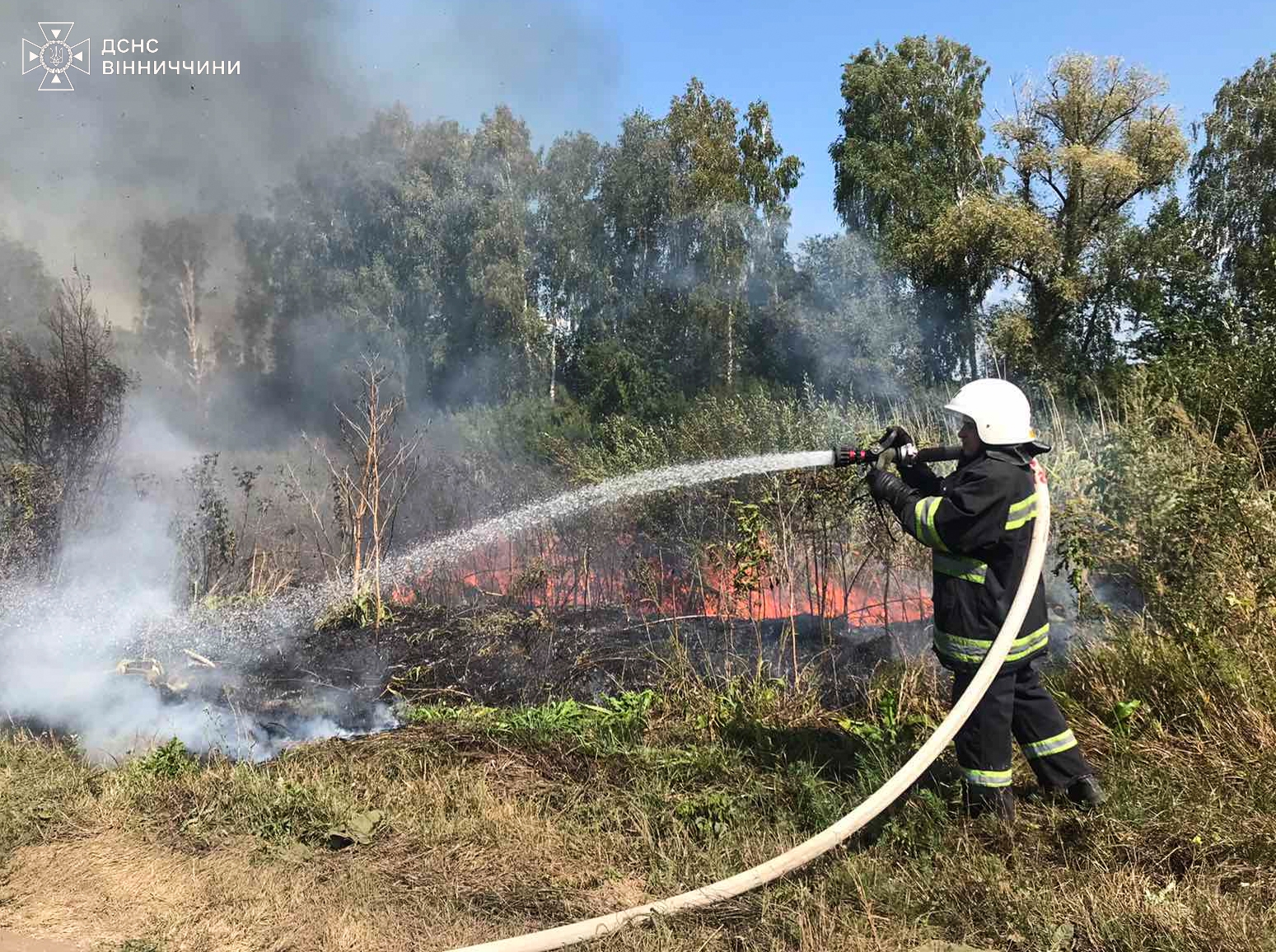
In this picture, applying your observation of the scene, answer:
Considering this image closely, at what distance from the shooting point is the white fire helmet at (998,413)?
3201mm

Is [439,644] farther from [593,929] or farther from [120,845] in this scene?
[593,929]

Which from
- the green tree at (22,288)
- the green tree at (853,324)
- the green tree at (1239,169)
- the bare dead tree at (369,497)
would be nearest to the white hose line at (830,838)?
the bare dead tree at (369,497)

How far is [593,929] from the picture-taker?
2.78 metres

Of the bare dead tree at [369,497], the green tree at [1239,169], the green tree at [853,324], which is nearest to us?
the bare dead tree at [369,497]

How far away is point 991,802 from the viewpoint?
10.3 ft

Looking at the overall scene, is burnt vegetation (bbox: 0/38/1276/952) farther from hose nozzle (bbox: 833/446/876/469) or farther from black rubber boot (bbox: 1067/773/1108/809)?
hose nozzle (bbox: 833/446/876/469)

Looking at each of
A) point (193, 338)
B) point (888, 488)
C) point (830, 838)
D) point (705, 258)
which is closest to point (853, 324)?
point (705, 258)

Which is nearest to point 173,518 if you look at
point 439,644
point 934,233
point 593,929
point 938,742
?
point 439,644

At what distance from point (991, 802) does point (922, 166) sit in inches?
780

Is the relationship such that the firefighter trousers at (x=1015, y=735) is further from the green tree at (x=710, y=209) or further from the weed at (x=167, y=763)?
the green tree at (x=710, y=209)

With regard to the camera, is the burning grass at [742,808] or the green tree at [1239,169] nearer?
the burning grass at [742,808]

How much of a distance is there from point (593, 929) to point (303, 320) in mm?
18444

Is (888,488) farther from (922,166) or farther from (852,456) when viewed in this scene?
(922,166)

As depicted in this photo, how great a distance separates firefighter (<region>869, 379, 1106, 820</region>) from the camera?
10.2ft
